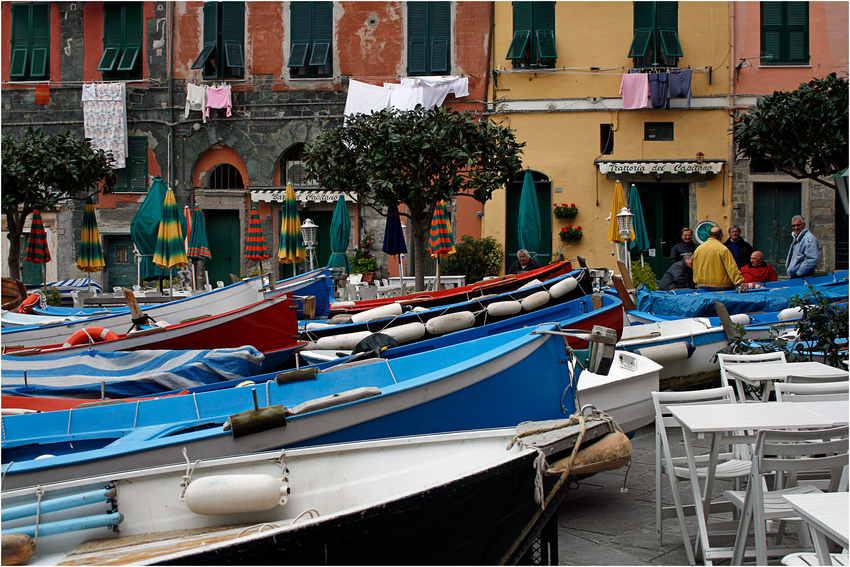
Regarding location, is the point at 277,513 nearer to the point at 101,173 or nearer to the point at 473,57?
the point at 101,173

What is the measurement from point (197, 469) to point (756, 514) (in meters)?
2.42

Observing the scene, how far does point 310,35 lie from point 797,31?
11.5 meters

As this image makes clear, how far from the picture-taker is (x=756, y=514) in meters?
3.00

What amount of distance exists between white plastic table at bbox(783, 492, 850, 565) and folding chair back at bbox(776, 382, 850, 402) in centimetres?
161

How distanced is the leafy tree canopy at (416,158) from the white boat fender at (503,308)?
3.58 metres

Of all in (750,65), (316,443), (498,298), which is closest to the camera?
(316,443)

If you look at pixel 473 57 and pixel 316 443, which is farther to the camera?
pixel 473 57

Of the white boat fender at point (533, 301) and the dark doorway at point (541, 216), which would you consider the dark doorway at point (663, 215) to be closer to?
the dark doorway at point (541, 216)

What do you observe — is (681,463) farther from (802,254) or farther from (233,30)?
Answer: (233,30)

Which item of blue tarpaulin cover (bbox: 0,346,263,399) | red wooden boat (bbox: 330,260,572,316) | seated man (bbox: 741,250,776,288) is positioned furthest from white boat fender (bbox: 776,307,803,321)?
blue tarpaulin cover (bbox: 0,346,263,399)

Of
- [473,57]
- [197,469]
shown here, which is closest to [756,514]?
[197,469]

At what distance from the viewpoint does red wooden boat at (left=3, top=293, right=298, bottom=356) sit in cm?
668

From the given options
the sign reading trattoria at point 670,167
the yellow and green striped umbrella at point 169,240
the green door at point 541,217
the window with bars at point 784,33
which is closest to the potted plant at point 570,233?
the green door at point 541,217

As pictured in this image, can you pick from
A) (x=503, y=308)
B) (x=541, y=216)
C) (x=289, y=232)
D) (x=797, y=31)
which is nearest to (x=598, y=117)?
(x=541, y=216)
